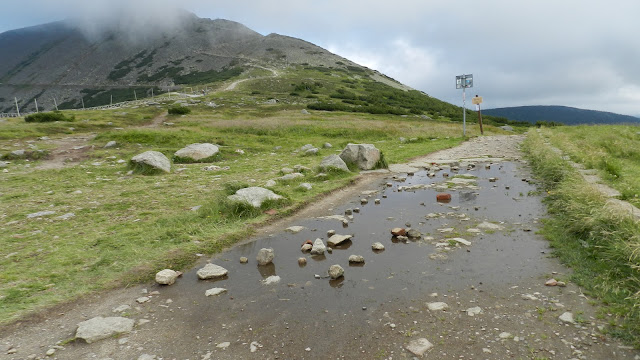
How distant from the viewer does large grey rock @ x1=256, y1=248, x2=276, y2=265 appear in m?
6.56

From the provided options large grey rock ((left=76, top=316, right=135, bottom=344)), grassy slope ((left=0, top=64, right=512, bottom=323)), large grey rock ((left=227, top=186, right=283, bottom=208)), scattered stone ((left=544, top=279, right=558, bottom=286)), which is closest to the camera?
large grey rock ((left=76, top=316, right=135, bottom=344))

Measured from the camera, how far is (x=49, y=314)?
4.88 meters

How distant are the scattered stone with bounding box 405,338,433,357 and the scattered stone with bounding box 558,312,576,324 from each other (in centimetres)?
185

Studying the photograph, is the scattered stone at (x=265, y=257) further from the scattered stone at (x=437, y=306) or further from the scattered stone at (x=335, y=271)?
the scattered stone at (x=437, y=306)

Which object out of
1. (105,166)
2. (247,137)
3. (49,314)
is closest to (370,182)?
(49,314)

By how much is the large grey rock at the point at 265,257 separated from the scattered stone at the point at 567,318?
15.7 feet

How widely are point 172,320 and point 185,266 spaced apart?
182cm

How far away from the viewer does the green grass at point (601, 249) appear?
429 cm

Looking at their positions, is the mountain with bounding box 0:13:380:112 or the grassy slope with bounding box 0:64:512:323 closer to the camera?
the grassy slope with bounding box 0:64:512:323

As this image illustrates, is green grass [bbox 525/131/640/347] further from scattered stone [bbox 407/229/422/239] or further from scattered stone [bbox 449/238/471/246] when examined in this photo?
scattered stone [bbox 407/229/422/239]

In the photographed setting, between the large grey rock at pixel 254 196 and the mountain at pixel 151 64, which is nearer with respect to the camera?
the large grey rock at pixel 254 196

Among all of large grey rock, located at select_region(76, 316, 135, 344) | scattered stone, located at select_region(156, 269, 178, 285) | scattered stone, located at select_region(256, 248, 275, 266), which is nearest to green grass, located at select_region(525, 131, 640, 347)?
scattered stone, located at select_region(256, 248, 275, 266)

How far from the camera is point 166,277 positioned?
231 inches

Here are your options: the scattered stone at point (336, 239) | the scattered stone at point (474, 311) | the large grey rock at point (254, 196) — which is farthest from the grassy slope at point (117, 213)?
the scattered stone at point (474, 311)
